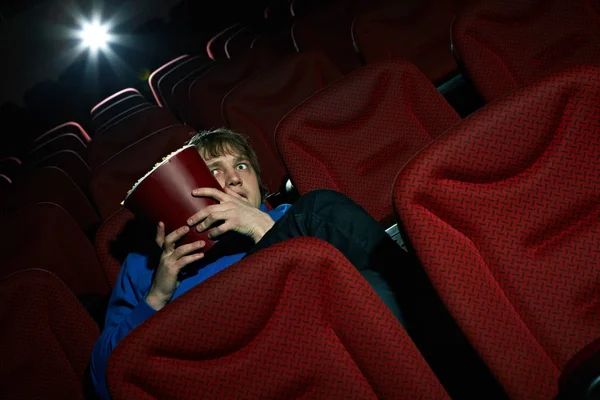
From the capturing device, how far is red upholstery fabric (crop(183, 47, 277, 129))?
121 cm

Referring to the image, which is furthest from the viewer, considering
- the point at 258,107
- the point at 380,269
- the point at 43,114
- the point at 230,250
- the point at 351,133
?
the point at 43,114

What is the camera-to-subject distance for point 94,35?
351 centimetres

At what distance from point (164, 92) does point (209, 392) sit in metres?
1.80

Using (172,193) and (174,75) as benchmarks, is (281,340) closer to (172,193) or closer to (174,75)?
(172,193)

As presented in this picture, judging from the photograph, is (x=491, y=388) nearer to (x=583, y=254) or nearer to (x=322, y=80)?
(x=583, y=254)

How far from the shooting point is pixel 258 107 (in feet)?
3.42

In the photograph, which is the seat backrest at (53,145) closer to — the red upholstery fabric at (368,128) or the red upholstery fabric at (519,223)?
the red upholstery fabric at (368,128)

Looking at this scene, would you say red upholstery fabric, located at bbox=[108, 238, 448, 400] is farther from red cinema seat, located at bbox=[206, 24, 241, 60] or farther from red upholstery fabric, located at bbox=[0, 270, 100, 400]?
red cinema seat, located at bbox=[206, 24, 241, 60]

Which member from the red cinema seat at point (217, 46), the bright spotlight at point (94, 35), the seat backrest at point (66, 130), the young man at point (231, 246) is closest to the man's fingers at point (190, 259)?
the young man at point (231, 246)

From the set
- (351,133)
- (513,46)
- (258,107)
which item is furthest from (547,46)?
(258,107)

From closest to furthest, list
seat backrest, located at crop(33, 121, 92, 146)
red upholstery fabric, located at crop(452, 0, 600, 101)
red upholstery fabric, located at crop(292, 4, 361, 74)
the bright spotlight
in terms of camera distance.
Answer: red upholstery fabric, located at crop(452, 0, 600, 101), red upholstery fabric, located at crop(292, 4, 361, 74), seat backrest, located at crop(33, 121, 92, 146), the bright spotlight

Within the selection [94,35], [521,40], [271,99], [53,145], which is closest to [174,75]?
[53,145]

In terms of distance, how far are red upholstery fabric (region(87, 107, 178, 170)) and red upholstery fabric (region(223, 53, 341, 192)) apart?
0.99 feet

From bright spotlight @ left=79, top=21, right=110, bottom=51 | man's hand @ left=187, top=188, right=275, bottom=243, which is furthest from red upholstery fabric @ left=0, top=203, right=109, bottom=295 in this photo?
bright spotlight @ left=79, top=21, right=110, bottom=51
